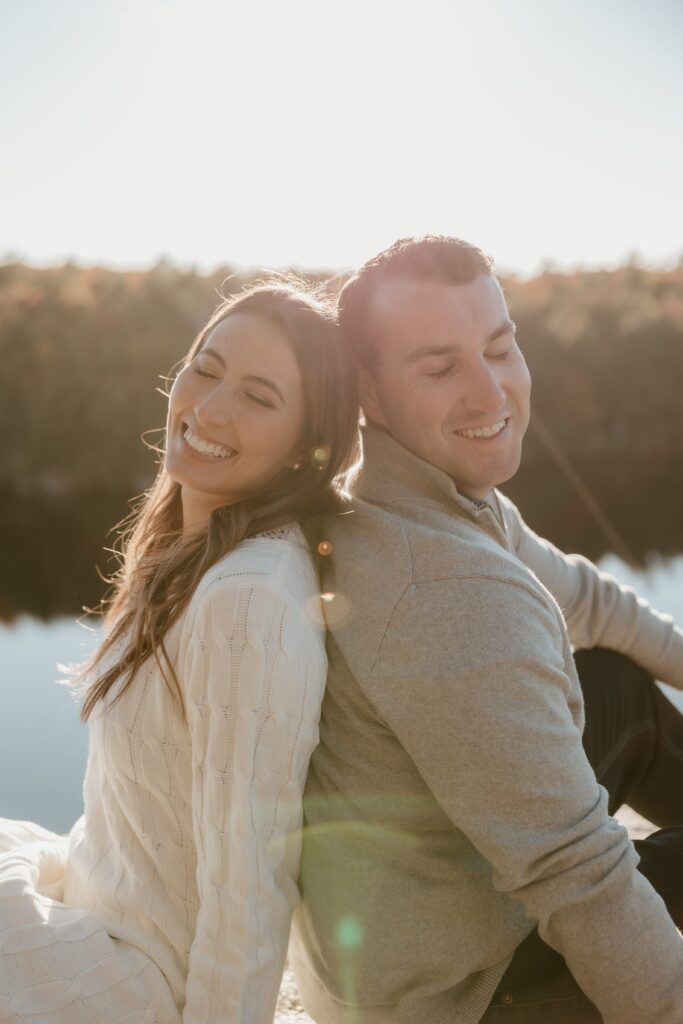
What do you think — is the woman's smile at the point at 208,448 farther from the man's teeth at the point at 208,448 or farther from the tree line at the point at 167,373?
the tree line at the point at 167,373

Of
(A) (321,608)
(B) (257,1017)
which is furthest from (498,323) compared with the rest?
(B) (257,1017)

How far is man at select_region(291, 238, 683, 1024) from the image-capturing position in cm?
133

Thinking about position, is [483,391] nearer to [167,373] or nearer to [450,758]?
[450,758]

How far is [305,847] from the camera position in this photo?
1.54m

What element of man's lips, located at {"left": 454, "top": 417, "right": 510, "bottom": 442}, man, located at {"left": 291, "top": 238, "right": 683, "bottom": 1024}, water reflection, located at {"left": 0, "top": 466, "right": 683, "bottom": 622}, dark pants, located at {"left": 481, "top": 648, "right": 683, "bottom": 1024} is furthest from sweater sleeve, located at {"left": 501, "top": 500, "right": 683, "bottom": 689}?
water reflection, located at {"left": 0, "top": 466, "right": 683, "bottom": 622}

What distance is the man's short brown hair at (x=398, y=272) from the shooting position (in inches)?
72.1

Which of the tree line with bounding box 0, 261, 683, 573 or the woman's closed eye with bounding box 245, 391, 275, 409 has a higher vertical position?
the woman's closed eye with bounding box 245, 391, 275, 409

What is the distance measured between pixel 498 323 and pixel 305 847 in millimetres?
1044

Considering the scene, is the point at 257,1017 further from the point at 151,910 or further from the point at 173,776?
the point at 173,776

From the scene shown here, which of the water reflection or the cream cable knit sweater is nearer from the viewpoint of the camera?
the cream cable knit sweater

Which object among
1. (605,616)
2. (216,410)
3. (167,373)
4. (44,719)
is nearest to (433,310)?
(216,410)

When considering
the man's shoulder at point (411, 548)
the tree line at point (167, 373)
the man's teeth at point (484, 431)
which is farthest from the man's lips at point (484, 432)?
the tree line at point (167, 373)

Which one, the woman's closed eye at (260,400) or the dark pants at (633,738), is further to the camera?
the dark pants at (633,738)

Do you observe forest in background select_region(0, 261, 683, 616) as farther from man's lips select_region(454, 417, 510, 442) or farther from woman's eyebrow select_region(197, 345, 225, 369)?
woman's eyebrow select_region(197, 345, 225, 369)
